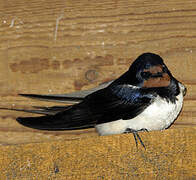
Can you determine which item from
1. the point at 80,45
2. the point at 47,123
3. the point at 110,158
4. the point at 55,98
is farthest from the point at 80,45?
the point at 110,158

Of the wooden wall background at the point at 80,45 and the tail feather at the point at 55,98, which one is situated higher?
the wooden wall background at the point at 80,45

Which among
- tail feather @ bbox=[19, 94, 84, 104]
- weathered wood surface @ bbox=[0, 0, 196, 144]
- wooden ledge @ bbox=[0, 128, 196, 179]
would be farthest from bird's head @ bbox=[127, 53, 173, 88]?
wooden ledge @ bbox=[0, 128, 196, 179]

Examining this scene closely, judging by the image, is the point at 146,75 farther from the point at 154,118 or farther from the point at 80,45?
the point at 80,45

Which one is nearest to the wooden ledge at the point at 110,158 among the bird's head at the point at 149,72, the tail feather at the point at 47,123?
the tail feather at the point at 47,123

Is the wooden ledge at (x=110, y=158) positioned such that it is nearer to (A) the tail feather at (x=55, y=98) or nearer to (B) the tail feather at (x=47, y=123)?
(B) the tail feather at (x=47, y=123)

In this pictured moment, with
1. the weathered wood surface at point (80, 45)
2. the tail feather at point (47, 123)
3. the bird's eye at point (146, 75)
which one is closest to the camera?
the tail feather at point (47, 123)

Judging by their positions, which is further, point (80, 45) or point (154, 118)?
point (80, 45)

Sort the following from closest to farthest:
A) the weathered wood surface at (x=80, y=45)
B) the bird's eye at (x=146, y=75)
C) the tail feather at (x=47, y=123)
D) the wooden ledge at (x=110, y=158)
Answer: the wooden ledge at (x=110, y=158) < the tail feather at (x=47, y=123) < the bird's eye at (x=146, y=75) < the weathered wood surface at (x=80, y=45)
